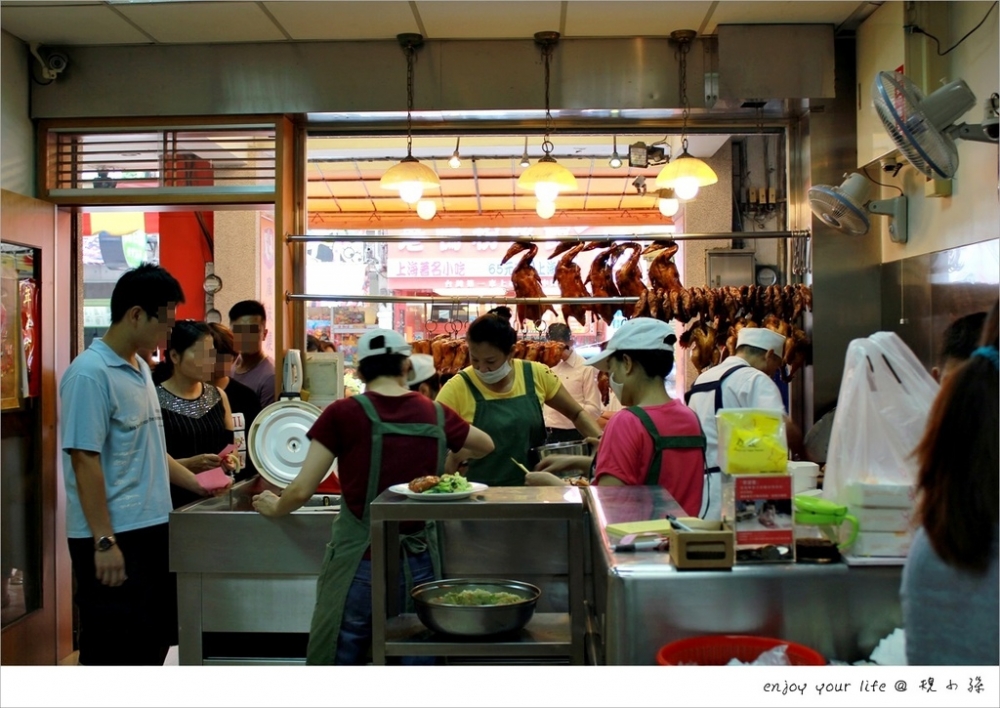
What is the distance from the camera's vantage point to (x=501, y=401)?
13.3ft

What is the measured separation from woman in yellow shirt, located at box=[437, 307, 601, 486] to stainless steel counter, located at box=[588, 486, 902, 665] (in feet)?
6.88

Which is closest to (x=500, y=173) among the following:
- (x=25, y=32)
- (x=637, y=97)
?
(x=637, y=97)

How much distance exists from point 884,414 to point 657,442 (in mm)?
843

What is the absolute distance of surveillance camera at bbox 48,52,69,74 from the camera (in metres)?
4.77

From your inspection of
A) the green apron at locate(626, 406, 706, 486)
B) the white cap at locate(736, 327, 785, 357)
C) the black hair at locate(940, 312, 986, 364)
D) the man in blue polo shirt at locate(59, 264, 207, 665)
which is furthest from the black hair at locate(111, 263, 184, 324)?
the white cap at locate(736, 327, 785, 357)

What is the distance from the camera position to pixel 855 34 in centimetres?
463

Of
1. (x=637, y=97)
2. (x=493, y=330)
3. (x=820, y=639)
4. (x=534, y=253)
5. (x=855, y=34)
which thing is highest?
(x=855, y=34)

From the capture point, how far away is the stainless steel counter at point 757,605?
185 cm

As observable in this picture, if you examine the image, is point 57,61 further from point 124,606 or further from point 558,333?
point 558,333

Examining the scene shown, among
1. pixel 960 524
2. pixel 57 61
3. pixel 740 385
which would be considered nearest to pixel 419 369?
pixel 740 385

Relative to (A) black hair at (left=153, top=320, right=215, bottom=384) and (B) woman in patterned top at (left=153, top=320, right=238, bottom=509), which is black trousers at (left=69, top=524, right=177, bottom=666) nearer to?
(B) woman in patterned top at (left=153, top=320, right=238, bottom=509)

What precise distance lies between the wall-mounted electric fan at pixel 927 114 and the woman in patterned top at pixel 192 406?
108 inches

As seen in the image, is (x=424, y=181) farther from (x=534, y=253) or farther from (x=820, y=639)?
(x=820, y=639)

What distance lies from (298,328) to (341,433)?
2.18 metres
